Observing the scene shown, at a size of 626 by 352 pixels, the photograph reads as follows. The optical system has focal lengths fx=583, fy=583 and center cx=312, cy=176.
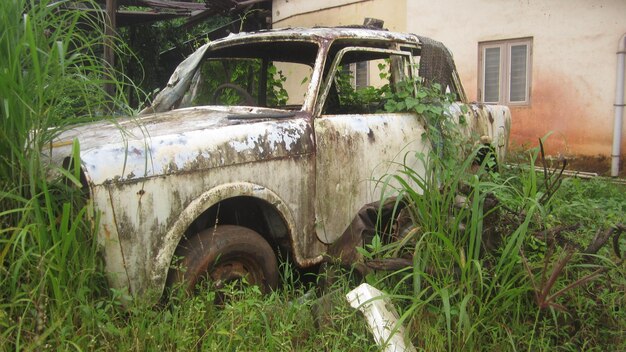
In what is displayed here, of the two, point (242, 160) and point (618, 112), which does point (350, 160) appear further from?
point (618, 112)

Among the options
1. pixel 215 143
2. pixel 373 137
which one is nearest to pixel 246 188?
pixel 215 143

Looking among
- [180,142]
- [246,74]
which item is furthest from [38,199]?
[246,74]

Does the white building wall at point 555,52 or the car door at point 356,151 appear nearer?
the car door at point 356,151

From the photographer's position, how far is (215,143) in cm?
297

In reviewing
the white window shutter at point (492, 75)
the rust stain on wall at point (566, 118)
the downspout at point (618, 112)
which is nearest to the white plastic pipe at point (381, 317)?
the rust stain on wall at point (566, 118)

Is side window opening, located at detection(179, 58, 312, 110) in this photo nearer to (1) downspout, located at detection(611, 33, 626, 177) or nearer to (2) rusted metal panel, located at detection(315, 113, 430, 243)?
(2) rusted metal panel, located at detection(315, 113, 430, 243)

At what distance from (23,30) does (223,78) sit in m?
Result: 2.14

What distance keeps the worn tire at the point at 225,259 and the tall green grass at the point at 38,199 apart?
1.41ft

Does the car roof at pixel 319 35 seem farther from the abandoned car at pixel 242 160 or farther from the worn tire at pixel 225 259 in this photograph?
the worn tire at pixel 225 259

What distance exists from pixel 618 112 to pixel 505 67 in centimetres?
183

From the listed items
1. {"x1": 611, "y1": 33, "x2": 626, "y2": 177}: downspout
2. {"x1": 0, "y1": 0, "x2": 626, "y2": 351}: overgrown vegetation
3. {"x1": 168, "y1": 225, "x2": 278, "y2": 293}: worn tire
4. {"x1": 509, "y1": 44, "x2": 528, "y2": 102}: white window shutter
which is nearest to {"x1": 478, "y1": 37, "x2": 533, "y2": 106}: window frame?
{"x1": 509, "y1": 44, "x2": 528, "y2": 102}: white window shutter

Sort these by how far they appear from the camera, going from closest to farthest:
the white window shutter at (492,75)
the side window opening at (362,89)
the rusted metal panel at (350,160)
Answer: the rusted metal panel at (350,160), the side window opening at (362,89), the white window shutter at (492,75)

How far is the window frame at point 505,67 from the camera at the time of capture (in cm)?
865

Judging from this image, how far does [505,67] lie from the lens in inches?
351
